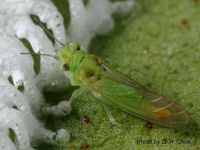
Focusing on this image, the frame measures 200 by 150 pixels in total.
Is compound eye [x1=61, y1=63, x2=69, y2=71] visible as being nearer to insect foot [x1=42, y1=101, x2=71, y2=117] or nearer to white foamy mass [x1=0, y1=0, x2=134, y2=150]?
white foamy mass [x1=0, y1=0, x2=134, y2=150]

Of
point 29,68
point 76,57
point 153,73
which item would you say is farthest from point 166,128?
point 29,68

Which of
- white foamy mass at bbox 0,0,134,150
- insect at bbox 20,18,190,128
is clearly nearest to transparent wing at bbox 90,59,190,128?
insect at bbox 20,18,190,128

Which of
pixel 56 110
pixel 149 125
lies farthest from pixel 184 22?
pixel 56 110

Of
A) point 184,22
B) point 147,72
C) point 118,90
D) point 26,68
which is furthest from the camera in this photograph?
point 184,22

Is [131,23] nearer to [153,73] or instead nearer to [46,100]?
[153,73]

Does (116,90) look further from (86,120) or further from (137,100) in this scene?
(86,120)

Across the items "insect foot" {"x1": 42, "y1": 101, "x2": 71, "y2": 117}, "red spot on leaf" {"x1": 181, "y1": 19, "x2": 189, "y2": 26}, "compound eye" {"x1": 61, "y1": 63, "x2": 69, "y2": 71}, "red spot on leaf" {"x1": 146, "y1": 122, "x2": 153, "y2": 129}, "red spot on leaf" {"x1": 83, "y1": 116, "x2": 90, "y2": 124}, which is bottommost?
"red spot on leaf" {"x1": 146, "y1": 122, "x2": 153, "y2": 129}
